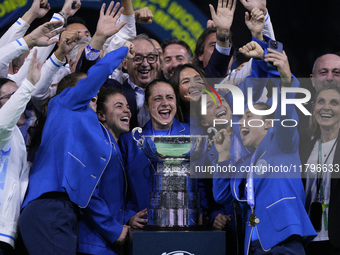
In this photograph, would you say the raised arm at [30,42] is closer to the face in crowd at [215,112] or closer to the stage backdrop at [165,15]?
the stage backdrop at [165,15]

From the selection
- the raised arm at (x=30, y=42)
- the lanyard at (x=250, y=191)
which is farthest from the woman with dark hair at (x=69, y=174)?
the lanyard at (x=250, y=191)

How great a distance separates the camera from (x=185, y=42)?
397 centimetres

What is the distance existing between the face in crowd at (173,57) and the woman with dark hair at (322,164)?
118 centimetres

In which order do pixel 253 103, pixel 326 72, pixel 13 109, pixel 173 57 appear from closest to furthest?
pixel 13 109, pixel 253 103, pixel 326 72, pixel 173 57

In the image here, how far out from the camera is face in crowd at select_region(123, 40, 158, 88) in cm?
354

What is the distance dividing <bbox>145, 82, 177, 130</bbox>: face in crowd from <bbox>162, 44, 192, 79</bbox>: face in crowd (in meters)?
0.53

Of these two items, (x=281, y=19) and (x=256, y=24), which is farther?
(x=281, y=19)

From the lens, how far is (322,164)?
124 inches

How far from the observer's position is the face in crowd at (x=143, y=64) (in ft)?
11.6

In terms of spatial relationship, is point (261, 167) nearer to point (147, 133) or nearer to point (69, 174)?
point (147, 133)

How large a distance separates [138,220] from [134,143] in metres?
0.60

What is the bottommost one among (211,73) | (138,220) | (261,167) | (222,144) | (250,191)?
(138,220)

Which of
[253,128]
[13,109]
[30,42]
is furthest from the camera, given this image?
[253,128]

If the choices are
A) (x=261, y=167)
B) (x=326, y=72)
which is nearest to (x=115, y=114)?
(x=261, y=167)
